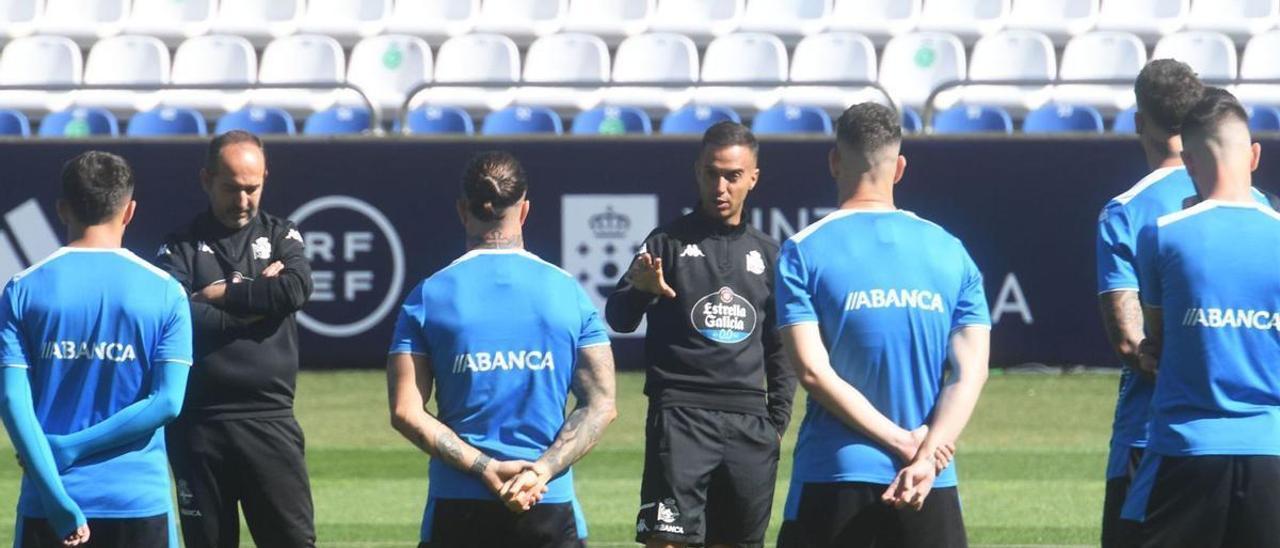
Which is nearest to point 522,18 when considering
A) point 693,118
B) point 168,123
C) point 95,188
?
point 693,118

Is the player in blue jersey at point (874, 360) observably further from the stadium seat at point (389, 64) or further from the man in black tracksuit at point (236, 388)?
the stadium seat at point (389, 64)

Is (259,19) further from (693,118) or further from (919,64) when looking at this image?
(919,64)

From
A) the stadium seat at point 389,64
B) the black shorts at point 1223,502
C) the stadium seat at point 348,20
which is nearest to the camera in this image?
the black shorts at point 1223,502

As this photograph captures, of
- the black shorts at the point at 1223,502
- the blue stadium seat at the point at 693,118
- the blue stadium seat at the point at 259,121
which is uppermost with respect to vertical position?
the black shorts at the point at 1223,502

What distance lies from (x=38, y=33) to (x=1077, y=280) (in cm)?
1191

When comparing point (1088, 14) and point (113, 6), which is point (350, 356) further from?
point (1088, 14)

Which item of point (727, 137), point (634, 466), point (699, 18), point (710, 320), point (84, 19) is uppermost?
point (727, 137)

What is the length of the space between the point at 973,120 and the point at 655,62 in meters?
3.90

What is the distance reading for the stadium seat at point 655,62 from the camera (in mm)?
19312

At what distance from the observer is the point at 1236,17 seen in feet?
66.0

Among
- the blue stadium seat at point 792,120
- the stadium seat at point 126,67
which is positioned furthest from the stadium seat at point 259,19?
the blue stadium seat at point 792,120

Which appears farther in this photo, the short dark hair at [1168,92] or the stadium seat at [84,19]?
the stadium seat at [84,19]

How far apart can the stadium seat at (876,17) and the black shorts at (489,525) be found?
15.3 m

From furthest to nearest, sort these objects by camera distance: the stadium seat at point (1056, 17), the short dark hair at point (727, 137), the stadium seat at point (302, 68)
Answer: the stadium seat at point (1056, 17) → the stadium seat at point (302, 68) → the short dark hair at point (727, 137)
